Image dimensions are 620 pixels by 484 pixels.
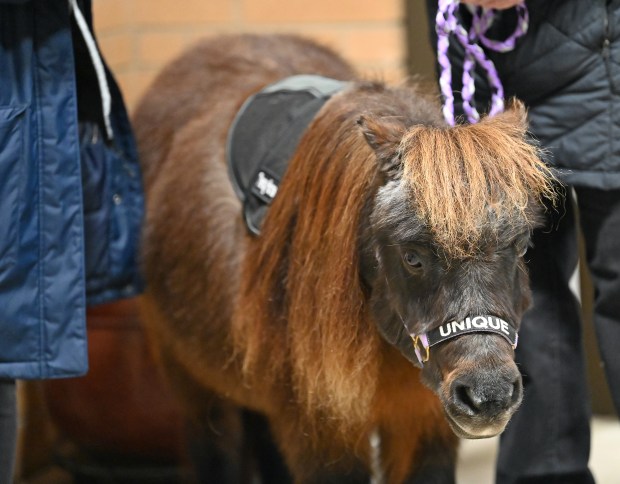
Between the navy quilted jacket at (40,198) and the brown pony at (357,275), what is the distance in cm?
35

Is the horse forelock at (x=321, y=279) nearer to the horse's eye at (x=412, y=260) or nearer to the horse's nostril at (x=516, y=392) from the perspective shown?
the horse's eye at (x=412, y=260)

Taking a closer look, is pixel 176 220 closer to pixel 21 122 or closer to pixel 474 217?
pixel 21 122

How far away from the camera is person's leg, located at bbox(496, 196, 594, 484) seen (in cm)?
205

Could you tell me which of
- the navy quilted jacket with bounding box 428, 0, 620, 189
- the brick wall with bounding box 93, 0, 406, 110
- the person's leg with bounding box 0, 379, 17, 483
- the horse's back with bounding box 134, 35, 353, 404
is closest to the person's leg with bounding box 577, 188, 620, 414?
the navy quilted jacket with bounding box 428, 0, 620, 189

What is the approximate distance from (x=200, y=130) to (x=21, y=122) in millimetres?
616

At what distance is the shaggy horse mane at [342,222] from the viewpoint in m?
1.60

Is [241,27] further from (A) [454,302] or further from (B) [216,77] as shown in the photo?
(A) [454,302]

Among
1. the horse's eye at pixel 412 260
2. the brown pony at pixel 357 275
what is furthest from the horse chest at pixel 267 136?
the horse's eye at pixel 412 260

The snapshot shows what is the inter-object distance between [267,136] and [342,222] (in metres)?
0.42

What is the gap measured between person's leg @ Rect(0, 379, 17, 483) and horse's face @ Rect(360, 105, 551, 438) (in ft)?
2.52

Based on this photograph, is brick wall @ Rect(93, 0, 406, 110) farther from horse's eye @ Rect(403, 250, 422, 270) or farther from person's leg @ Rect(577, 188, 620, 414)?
horse's eye @ Rect(403, 250, 422, 270)

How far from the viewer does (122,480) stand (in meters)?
2.97

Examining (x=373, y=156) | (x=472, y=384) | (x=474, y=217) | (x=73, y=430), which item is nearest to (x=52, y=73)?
(x=373, y=156)

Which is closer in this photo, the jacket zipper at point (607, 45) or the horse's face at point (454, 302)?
the horse's face at point (454, 302)
